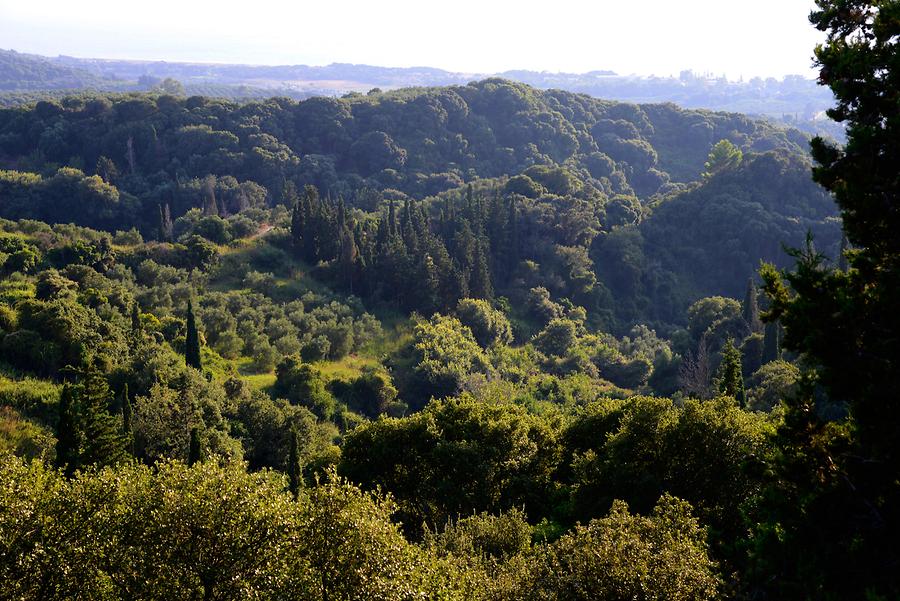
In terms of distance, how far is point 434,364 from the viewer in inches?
2281

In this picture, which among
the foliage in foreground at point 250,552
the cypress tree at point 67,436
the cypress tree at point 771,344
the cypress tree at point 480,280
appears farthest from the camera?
the cypress tree at point 480,280

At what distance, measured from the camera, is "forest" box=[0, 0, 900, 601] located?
1309 centimetres

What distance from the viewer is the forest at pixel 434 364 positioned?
43.0 ft

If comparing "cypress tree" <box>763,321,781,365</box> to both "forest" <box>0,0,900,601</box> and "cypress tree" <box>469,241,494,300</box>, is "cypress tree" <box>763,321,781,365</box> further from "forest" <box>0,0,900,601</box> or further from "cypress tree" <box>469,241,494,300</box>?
"cypress tree" <box>469,241,494,300</box>

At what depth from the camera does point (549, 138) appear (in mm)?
152625

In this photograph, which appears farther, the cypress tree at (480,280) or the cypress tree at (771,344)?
the cypress tree at (480,280)

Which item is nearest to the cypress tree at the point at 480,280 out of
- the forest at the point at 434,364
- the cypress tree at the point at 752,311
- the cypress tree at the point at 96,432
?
the forest at the point at 434,364

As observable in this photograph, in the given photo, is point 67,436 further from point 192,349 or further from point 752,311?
point 752,311

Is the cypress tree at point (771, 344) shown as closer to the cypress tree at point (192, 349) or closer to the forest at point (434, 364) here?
the forest at point (434, 364)

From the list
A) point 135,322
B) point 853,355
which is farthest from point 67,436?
point 853,355

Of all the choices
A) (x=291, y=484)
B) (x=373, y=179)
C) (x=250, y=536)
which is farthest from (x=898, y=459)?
(x=373, y=179)

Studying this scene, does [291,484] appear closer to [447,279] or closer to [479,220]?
[447,279]

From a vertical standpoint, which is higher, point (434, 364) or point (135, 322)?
point (135, 322)

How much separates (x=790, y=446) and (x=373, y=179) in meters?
121
